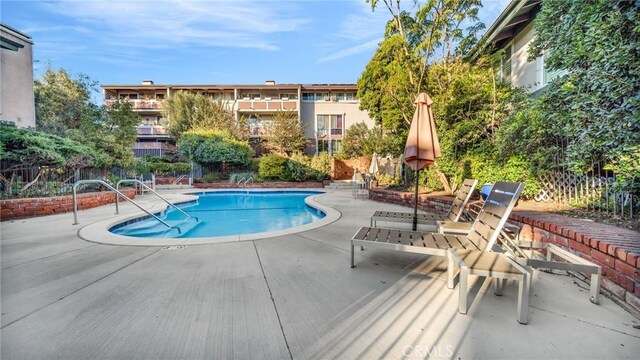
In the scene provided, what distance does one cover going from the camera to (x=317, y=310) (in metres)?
2.39

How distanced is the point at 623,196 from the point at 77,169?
557 inches

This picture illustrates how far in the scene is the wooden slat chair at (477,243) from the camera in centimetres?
225

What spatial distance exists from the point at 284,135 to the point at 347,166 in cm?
568

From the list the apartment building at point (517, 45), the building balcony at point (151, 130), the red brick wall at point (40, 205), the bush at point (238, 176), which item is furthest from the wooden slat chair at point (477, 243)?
the building balcony at point (151, 130)

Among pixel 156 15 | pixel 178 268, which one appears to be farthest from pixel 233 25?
pixel 178 268

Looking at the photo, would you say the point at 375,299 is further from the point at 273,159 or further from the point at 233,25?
the point at 273,159

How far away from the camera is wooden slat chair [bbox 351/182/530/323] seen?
2.25 m

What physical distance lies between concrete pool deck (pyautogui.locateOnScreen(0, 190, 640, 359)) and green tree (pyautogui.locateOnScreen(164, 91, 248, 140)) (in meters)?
20.0

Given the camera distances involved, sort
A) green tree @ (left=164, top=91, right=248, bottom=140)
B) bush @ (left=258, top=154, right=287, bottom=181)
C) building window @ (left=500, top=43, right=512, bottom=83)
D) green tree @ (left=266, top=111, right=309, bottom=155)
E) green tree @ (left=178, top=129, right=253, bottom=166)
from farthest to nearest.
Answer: green tree @ (left=164, top=91, right=248, bottom=140) < green tree @ (left=266, top=111, right=309, bottom=155) < green tree @ (left=178, top=129, right=253, bottom=166) < bush @ (left=258, top=154, right=287, bottom=181) < building window @ (left=500, top=43, right=512, bottom=83)

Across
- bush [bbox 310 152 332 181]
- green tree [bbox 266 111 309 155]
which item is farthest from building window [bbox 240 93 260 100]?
bush [bbox 310 152 332 181]

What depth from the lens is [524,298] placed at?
2.14 meters

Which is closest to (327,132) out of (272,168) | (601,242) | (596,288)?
(272,168)

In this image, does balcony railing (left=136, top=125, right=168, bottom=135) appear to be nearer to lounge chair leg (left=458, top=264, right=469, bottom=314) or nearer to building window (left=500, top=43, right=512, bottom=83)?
building window (left=500, top=43, right=512, bottom=83)

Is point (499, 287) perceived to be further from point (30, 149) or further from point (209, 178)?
point (209, 178)
